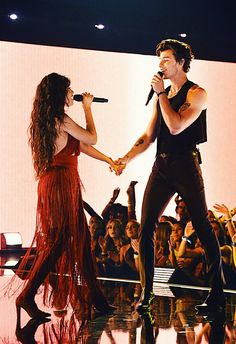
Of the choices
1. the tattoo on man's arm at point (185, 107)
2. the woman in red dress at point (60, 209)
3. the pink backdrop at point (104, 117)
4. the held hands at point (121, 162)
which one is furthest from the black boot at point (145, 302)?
the pink backdrop at point (104, 117)

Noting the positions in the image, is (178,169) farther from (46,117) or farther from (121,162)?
(46,117)

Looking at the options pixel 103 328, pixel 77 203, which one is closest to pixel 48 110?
pixel 77 203

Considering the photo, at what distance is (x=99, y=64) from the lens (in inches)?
276

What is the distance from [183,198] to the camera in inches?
180

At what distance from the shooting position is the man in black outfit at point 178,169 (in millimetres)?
4523

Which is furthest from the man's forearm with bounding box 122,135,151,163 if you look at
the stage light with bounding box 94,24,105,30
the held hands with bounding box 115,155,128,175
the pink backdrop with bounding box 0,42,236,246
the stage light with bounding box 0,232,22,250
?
the stage light with bounding box 0,232,22,250

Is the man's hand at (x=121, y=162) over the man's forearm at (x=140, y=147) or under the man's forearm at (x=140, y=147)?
under

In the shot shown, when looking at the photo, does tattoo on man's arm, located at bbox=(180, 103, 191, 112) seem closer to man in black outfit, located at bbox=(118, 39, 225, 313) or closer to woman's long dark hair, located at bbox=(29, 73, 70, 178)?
man in black outfit, located at bbox=(118, 39, 225, 313)

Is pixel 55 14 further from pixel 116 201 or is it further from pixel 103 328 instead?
pixel 103 328

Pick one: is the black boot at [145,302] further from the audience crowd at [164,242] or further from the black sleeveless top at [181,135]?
the audience crowd at [164,242]

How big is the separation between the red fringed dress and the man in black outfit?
0.32 m

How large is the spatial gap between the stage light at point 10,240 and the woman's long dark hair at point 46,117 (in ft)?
9.95

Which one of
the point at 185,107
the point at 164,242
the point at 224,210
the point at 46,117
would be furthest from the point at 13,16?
the point at 185,107

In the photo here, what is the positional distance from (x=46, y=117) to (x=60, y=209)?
0.48 metres
